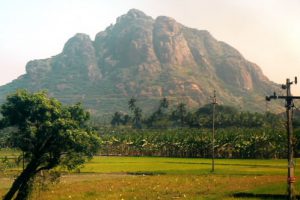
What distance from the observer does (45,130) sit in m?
28.8

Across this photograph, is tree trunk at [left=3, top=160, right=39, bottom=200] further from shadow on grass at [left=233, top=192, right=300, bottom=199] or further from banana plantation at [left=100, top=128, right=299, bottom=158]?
banana plantation at [left=100, top=128, right=299, bottom=158]

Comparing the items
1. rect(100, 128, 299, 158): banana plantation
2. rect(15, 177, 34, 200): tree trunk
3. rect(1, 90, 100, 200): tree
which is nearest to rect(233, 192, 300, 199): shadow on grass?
rect(1, 90, 100, 200): tree

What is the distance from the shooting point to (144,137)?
135625 mm

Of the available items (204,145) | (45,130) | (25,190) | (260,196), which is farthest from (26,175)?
(204,145)

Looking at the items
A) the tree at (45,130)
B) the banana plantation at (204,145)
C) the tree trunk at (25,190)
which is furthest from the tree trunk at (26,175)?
the banana plantation at (204,145)

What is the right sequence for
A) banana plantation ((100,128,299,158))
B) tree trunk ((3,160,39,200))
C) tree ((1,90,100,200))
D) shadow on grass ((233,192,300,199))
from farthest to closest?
banana plantation ((100,128,299,158)), shadow on grass ((233,192,300,199)), tree trunk ((3,160,39,200)), tree ((1,90,100,200))

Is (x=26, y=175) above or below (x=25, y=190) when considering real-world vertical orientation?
above

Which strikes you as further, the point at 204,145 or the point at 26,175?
the point at 204,145

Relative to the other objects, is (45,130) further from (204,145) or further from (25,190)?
(204,145)

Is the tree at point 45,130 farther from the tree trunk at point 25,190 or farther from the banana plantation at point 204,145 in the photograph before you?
the banana plantation at point 204,145

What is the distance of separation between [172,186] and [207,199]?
38.3ft

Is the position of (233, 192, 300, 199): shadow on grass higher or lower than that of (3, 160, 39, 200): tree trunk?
lower

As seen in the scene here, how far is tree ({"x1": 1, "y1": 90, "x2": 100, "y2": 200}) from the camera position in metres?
28.6

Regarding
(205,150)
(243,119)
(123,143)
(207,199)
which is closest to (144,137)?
(123,143)
